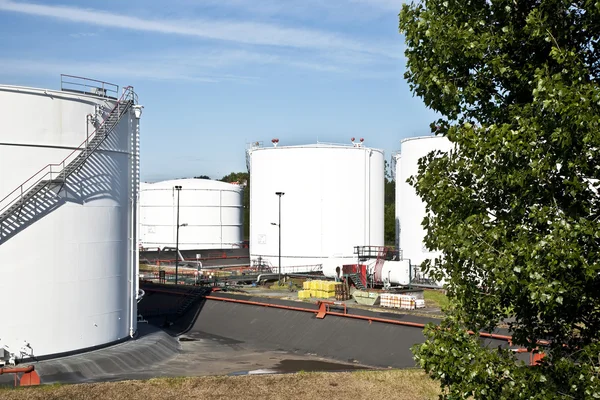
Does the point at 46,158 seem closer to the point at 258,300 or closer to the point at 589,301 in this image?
the point at 258,300

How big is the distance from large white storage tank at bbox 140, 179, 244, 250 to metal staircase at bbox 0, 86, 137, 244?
43.7 meters

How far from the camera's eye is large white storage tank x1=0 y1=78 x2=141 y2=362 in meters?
25.9

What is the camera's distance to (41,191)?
26.4 m

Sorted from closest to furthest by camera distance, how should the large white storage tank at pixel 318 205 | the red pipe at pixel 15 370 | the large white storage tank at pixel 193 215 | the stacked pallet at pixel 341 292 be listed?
1. the red pipe at pixel 15 370
2. the stacked pallet at pixel 341 292
3. the large white storage tank at pixel 318 205
4. the large white storage tank at pixel 193 215

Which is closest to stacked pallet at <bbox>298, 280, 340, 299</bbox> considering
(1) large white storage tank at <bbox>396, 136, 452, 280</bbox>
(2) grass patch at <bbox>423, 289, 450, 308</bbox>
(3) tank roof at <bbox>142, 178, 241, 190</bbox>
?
(2) grass patch at <bbox>423, 289, 450, 308</bbox>

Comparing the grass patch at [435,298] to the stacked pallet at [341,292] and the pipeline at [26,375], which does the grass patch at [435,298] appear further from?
the pipeline at [26,375]

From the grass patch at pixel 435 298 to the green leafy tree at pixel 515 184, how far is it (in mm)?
26840

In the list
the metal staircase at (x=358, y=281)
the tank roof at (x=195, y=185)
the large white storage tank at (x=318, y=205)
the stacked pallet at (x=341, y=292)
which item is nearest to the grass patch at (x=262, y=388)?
the stacked pallet at (x=341, y=292)

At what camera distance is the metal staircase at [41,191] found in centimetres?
2583

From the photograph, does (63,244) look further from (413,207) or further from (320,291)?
(413,207)

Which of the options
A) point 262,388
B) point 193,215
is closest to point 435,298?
point 262,388

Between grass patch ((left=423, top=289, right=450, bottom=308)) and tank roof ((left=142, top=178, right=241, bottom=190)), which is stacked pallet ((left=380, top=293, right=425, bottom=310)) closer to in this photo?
grass patch ((left=423, top=289, right=450, bottom=308))

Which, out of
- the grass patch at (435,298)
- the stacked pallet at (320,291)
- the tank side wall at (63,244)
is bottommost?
the grass patch at (435,298)

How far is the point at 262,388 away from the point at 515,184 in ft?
45.6
